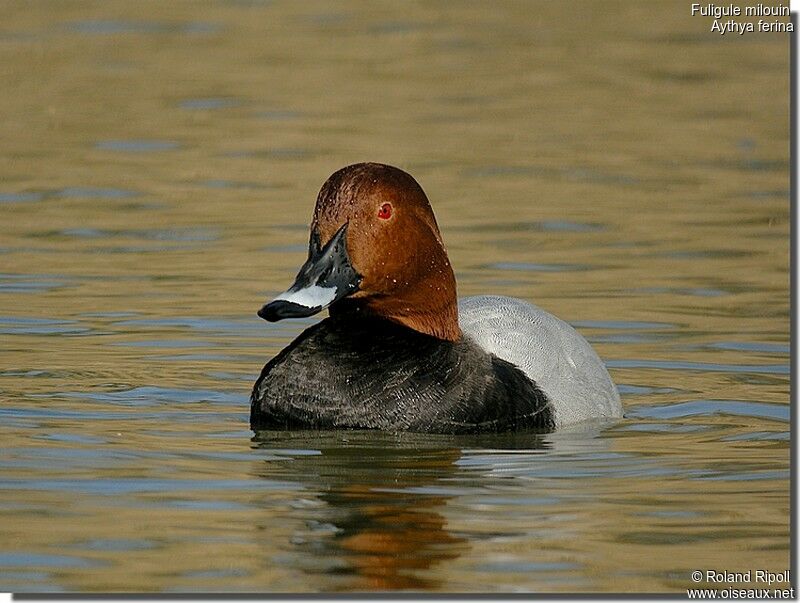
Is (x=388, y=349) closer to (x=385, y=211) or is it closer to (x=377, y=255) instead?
(x=377, y=255)

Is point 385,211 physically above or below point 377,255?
above

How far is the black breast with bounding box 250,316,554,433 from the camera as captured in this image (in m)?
7.91

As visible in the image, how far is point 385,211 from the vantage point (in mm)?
8000

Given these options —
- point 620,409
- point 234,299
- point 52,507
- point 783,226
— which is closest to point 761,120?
point 783,226

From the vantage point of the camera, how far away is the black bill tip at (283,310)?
24.8 ft

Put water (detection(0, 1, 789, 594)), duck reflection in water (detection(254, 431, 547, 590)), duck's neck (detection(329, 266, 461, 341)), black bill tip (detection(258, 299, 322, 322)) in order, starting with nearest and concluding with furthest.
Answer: duck reflection in water (detection(254, 431, 547, 590))
water (detection(0, 1, 789, 594))
black bill tip (detection(258, 299, 322, 322))
duck's neck (detection(329, 266, 461, 341))

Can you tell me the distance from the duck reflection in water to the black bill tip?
59 centimetres

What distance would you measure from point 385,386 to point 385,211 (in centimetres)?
73

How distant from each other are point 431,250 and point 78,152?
27.7 feet

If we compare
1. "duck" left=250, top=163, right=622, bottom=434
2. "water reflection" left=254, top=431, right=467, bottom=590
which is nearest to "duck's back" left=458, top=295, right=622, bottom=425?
"duck" left=250, top=163, right=622, bottom=434

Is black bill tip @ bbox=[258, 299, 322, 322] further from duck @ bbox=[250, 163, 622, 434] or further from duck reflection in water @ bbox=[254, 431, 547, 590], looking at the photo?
duck reflection in water @ bbox=[254, 431, 547, 590]

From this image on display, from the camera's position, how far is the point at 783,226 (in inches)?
518

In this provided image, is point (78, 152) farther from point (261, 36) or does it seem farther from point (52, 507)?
point (52, 507)

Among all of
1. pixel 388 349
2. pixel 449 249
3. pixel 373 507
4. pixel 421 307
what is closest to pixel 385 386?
pixel 388 349
